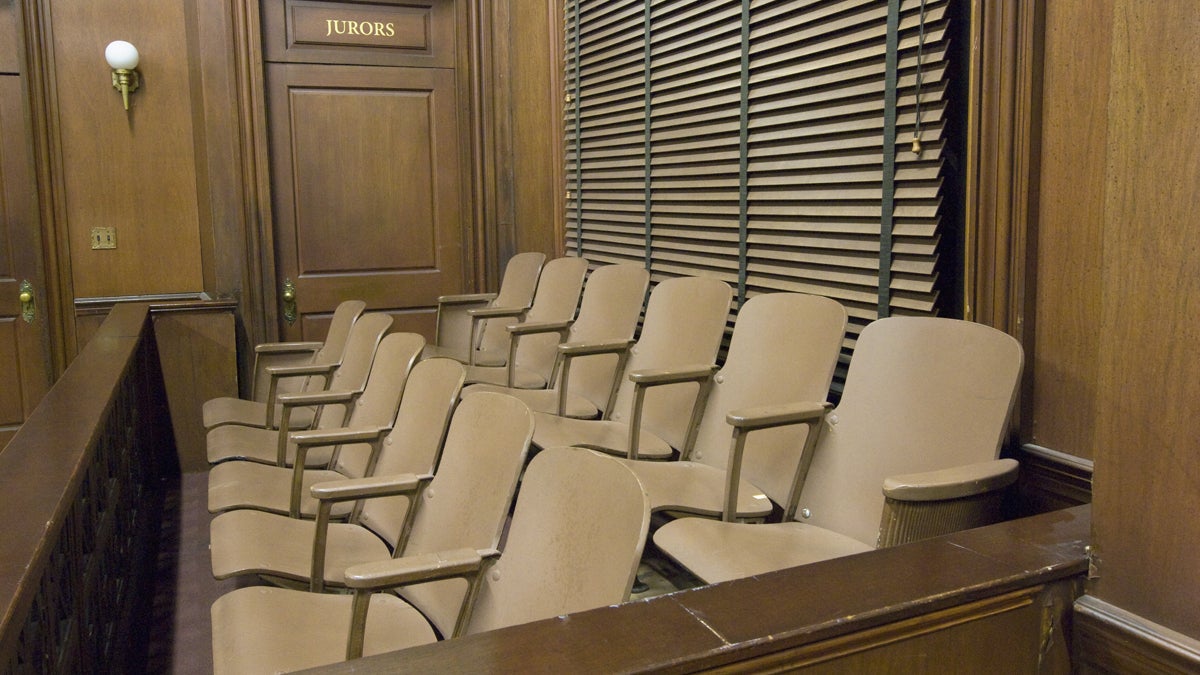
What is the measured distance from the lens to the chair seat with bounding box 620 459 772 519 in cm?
232

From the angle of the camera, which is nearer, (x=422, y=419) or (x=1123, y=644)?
(x=1123, y=644)

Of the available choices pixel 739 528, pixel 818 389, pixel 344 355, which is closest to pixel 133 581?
pixel 344 355

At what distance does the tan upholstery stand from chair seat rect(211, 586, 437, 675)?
74.5 inches

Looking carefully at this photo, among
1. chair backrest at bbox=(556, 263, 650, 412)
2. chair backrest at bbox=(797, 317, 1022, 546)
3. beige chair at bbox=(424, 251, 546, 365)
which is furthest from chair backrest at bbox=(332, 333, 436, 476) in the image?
chair backrest at bbox=(797, 317, 1022, 546)

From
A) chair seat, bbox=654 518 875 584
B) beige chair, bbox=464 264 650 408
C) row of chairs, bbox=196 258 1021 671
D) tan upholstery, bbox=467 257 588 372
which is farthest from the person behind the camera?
tan upholstery, bbox=467 257 588 372

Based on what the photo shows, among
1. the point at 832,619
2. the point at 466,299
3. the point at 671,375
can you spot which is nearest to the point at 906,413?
the point at 671,375

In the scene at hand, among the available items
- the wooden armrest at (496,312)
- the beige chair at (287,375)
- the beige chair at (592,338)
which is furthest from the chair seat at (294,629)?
the wooden armrest at (496,312)

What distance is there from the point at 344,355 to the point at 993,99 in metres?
2.53

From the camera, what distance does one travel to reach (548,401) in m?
3.51

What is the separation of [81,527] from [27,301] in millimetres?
3252

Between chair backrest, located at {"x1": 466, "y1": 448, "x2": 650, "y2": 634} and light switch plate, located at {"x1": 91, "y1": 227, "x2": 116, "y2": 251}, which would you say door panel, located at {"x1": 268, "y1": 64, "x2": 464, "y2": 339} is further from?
chair backrest, located at {"x1": 466, "y1": 448, "x2": 650, "y2": 634}

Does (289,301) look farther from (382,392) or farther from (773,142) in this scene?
(773,142)

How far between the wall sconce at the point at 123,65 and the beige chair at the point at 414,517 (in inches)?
121

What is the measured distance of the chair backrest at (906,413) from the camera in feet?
6.29
